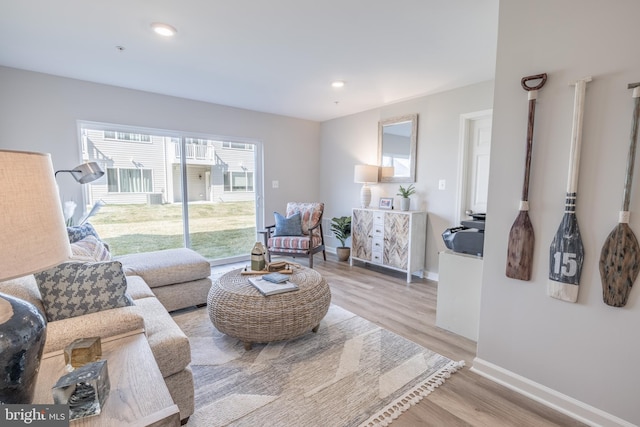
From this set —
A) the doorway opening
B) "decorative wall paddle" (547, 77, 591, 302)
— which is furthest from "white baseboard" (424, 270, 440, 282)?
"decorative wall paddle" (547, 77, 591, 302)

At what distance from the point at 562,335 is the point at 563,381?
26 centimetres

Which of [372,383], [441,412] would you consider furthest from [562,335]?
[372,383]

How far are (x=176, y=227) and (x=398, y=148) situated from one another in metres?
3.34

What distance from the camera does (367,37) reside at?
90.3 inches

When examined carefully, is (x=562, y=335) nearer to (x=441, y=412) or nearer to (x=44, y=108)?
(x=441, y=412)

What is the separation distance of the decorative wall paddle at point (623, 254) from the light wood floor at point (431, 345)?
0.74 metres

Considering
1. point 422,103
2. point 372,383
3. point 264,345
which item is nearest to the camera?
point 372,383

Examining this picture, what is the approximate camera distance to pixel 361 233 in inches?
167

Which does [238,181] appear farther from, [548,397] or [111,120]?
[548,397]

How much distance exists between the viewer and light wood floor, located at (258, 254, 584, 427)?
5.15 feet

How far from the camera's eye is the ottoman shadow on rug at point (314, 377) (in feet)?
5.14

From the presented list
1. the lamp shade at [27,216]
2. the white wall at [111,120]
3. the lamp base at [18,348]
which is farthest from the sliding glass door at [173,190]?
the lamp shade at [27,216]

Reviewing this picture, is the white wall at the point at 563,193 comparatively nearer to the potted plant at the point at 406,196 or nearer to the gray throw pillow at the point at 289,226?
the potted plant at the point at 406,196

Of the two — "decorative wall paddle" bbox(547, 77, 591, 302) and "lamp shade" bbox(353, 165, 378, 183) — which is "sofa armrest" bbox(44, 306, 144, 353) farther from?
"lamp shade" bbox(353, 165, 378, 183)
